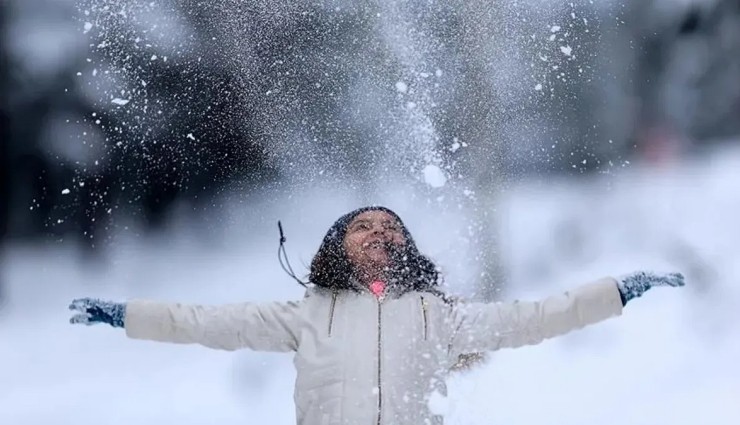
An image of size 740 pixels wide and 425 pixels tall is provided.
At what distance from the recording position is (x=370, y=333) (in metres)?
1.98

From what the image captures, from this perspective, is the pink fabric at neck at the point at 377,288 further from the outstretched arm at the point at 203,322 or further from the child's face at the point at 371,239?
the outstretched arm at the point at 203,322

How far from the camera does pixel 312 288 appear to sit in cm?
211

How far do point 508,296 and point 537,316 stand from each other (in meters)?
1.17

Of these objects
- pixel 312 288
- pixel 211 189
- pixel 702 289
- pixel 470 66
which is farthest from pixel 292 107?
pixel 702 289

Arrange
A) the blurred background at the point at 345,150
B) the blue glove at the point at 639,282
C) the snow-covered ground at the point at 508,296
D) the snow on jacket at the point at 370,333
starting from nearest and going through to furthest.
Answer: the snow on jacket at the point at 370,333, the blue glove at the point at 639,282, the snow-covered ground at the point at 508,296, the blurred background at the point at 345,150

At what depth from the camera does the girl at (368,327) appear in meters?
1.94

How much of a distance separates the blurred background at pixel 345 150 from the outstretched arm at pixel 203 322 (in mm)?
1063

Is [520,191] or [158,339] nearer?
[158,339]

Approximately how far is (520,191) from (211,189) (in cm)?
A: 128

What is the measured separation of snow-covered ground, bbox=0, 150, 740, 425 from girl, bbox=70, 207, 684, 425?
2.36 feet

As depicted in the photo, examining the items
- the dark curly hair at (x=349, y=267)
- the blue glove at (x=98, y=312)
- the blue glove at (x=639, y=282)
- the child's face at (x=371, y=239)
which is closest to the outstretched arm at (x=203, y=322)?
the blue glove at (x=98, y=312)

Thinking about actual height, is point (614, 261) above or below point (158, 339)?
above

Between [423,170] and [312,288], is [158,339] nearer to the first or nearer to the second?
[312,288]

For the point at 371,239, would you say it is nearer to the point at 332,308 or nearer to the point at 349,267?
the point at 349,267
